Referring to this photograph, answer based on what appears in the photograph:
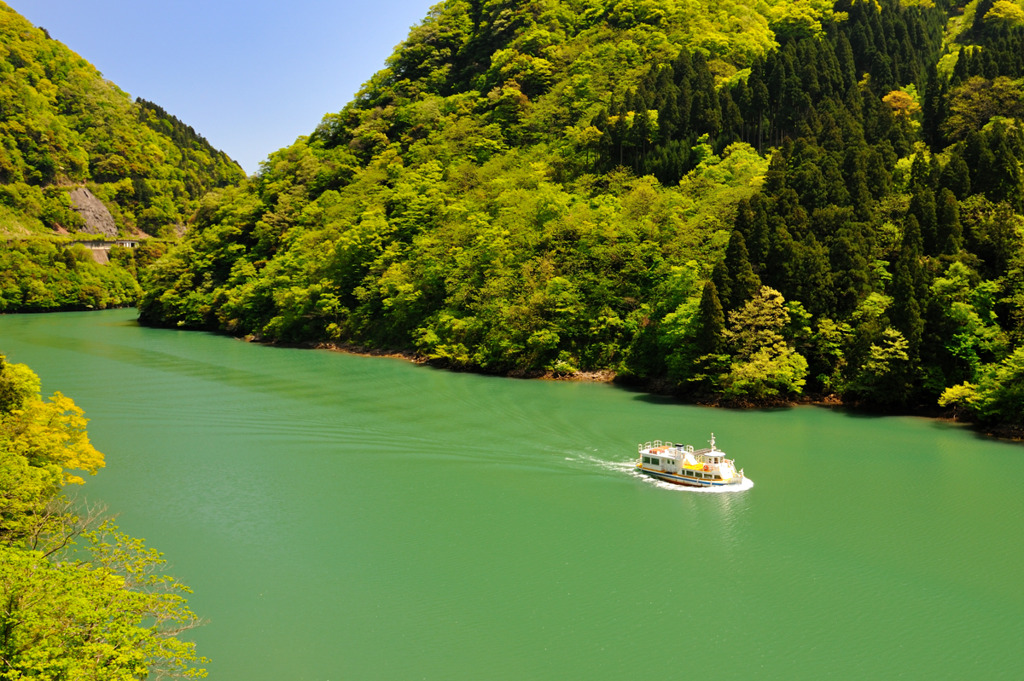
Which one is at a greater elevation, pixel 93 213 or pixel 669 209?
pixel 93 213

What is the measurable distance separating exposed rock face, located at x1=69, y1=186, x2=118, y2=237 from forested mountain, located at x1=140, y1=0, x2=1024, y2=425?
1603 inches

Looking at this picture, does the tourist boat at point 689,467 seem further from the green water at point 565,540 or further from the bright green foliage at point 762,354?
the bright green foliage at point 762,354

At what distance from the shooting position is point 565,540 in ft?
61.5

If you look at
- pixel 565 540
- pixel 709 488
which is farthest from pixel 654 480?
pixel 565 540

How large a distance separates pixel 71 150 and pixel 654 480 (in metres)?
129

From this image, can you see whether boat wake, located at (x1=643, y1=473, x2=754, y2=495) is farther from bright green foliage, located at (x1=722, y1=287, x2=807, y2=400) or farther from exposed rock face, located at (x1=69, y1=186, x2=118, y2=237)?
exposed rock face, located at (x1=69, y1=186, x2=118, y2=237)

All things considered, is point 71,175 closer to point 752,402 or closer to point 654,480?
point 752,402

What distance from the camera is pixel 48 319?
267 ft

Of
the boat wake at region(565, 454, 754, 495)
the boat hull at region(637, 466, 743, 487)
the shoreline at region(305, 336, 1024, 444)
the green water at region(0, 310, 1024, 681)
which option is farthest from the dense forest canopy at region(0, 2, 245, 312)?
the boat hull at region(637, 466, 743, 487)

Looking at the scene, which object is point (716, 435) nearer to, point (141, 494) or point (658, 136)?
point (141, 494)

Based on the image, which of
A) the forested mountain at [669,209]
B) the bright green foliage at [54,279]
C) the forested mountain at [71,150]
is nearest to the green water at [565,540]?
the forested mountain at [669,209]

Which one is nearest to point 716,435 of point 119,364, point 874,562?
point 874,562

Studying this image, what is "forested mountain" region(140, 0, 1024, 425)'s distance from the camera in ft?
111

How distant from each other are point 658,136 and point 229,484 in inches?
1725
